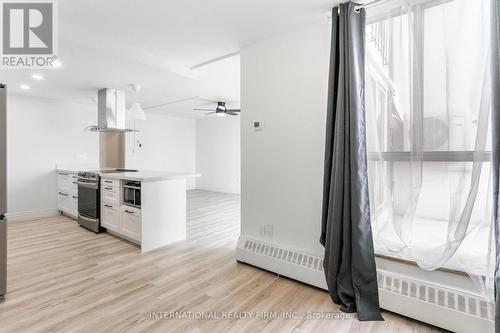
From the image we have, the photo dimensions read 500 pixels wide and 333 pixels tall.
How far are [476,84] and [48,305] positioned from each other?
3.45 metres

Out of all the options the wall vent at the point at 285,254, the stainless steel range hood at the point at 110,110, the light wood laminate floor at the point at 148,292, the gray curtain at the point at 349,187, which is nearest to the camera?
the light wood laminate floor at the point at 148,292

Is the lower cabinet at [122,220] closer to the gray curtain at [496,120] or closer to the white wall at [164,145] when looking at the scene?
the gray curtain at [496,120]

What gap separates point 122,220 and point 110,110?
2132 mm

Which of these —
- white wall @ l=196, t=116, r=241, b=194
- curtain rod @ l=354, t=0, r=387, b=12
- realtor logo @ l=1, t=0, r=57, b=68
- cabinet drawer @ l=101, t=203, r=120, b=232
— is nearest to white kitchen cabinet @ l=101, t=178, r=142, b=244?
cabinet drawer @ l=101, t=203, r=120, b=232

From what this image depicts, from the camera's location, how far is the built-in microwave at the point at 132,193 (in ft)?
10.9

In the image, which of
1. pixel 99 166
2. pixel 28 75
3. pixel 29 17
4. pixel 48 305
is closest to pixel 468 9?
pixel 29 17

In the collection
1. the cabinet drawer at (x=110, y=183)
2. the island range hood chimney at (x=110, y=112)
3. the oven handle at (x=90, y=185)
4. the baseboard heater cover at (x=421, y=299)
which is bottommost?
the baseboard heater cover at (x=421, y=299)

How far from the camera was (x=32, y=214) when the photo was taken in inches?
193

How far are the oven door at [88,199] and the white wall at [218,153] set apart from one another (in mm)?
4369

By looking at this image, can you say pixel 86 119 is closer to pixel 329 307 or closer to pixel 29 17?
pixel 29 17

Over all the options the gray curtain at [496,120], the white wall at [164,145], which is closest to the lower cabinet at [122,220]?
the gray curtain at [496,120]

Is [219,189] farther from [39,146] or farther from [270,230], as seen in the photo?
[270,230]

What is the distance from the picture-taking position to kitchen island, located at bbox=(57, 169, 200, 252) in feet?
10.6

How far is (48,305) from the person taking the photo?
2031 mm
